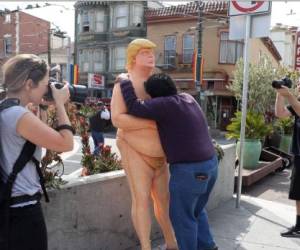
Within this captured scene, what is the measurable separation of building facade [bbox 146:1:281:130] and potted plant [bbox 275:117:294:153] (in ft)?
39.7

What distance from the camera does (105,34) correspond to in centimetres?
2914

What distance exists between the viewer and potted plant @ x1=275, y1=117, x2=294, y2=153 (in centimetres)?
997

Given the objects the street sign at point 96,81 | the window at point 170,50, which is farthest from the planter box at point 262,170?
the street sign at point 96,81

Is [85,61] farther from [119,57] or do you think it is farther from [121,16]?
[121,16]

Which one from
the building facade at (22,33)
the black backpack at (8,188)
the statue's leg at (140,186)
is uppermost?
the building facade at (22,33)

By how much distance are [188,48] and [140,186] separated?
2271 cm

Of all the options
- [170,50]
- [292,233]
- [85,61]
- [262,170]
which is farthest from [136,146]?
[85,61]

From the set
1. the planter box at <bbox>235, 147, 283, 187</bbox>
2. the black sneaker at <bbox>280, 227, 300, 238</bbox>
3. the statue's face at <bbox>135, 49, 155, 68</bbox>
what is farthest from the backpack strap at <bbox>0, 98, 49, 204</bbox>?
the planter box at <bbox>235, 147, 283, 187</bbox>

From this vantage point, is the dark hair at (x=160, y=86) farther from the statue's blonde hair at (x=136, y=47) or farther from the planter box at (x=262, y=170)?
the planter box at (x=262, y=170)

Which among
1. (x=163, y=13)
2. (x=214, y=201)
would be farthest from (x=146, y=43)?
(x=163, y=13)

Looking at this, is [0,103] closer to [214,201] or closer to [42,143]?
[42,143]

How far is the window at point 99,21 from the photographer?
29.3 m

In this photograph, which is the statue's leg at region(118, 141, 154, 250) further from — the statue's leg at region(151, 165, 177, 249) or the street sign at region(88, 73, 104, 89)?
the street sign at region(88, 73, 104, 89)

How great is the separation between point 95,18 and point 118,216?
27.8 meters
